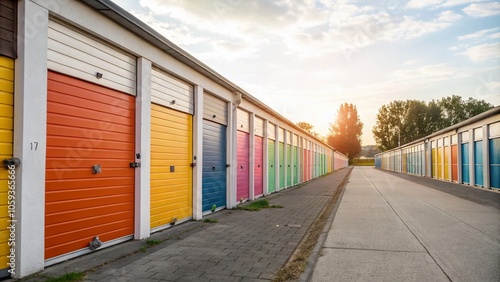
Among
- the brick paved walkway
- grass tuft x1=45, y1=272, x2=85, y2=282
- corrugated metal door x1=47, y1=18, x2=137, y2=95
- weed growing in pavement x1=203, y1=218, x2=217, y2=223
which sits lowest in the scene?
weed growing in pavement x1=203, y1=218, x2=217, y2=223

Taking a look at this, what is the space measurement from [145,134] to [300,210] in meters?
6.12

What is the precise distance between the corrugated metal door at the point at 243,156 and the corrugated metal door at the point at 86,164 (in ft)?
22.1

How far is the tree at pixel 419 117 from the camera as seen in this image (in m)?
92.0

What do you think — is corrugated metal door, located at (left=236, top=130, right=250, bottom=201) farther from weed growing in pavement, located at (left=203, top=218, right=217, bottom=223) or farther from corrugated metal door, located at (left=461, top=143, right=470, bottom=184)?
corrugated metal door, located at (left=461, top=143, right=470, bottom=184)

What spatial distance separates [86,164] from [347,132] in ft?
326

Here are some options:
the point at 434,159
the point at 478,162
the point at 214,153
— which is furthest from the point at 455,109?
the point at 214,153

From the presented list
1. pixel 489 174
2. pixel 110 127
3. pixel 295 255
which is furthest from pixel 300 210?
pixel 489 174

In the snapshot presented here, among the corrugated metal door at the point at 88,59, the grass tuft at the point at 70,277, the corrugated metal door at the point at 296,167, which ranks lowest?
the grass tuft at the point at 70,277

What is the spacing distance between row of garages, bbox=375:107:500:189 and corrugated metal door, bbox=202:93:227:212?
45.6ft

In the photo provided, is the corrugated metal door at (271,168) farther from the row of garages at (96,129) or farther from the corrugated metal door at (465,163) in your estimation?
the corrugated metal door at (465,163)

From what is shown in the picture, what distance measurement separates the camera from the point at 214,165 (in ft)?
36.9

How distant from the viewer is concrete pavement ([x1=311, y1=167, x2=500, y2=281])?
4.93 m

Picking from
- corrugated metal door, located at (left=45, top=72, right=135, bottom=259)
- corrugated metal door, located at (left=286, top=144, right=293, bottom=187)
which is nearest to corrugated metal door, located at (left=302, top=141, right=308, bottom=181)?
corrugated metal door, located at (left=286, top=144, right=293, bottom=187)

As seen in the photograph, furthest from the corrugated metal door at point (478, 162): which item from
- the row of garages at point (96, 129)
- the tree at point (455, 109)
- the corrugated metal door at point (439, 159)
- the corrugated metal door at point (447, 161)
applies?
the tree at point (455, 109)
